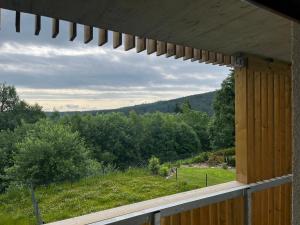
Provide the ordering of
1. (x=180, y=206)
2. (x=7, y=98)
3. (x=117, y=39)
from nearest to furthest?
1. (x=117, y=39)
2. (x=180, y=206)
3. (x=7, y=98)

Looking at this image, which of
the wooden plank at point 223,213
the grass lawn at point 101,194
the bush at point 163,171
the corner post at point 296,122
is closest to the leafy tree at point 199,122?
the grass lawn at point 101,194

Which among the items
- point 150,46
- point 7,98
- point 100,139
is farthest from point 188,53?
point 7,98

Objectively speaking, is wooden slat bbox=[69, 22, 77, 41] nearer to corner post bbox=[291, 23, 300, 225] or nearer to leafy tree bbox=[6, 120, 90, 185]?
corner post bbox=[291, 23, 300, 225]

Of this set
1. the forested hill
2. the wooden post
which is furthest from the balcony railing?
the forested hill

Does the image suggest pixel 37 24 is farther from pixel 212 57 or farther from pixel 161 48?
pixel 212 57

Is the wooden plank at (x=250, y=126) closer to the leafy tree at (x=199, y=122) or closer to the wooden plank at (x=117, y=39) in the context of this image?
the wooden plank at (x=117, y=39)

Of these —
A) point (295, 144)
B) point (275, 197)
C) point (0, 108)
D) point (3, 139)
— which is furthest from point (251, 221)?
point (0, 108)

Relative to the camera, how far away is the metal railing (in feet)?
7.89

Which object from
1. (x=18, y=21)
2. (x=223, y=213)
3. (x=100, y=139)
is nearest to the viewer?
(x=18, y=21)

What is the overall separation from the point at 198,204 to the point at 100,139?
20.2 m

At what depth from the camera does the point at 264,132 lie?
11.9 feet

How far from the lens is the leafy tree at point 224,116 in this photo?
59.3 ft

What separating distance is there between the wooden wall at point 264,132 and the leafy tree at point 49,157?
1634 centimetres

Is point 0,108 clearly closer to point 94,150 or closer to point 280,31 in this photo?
point 94,150
